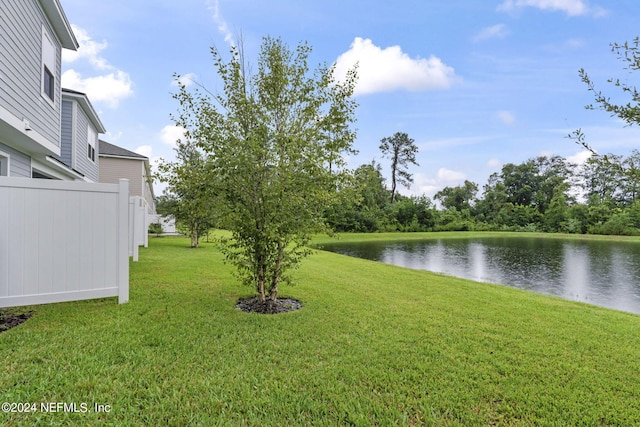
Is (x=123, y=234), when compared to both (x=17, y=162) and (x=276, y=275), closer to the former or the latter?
(x=276, y=275)

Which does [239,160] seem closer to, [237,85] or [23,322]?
[237,85]

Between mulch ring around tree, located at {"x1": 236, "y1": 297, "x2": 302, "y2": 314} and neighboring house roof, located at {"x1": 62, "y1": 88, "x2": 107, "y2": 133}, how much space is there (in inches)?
343

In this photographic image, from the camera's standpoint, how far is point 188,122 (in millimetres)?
4383

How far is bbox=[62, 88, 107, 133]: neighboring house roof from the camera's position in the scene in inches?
366

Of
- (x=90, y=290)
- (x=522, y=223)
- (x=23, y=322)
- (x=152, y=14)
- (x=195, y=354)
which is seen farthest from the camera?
(x=522, y=223)

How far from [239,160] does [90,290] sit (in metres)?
2.40

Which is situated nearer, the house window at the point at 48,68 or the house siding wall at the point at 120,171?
the house window at the point at 48,68

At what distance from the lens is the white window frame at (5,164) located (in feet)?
16.8

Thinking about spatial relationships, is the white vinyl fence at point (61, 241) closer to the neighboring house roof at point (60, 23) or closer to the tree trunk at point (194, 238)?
the neighboring house roof at point (60, 23)

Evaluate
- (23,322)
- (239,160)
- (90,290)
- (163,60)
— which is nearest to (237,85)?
(239,160)

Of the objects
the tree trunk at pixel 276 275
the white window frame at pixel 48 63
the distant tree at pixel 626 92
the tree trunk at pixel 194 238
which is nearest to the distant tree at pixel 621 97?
the distant tree at pixel 626 92

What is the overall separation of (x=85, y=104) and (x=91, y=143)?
206 cm

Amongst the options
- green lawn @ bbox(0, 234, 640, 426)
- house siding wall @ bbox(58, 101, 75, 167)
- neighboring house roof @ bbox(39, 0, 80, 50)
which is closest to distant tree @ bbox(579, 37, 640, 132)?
green lawn @ bbox(0, 234, 640, 426)

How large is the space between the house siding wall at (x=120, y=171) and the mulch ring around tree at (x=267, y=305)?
1446 centimetres
